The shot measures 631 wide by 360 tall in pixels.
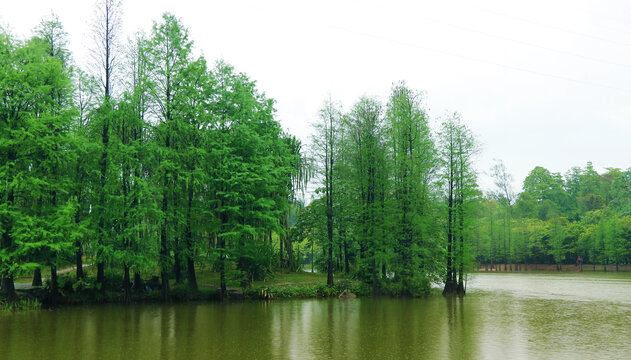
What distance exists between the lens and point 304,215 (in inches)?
1773

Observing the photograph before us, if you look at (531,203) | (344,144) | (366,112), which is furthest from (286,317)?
(531,203)

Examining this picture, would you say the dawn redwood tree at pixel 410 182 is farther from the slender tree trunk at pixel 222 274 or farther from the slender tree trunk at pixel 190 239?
the slender tree trunk at pixel 190 239

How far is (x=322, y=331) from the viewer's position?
62.3 feet

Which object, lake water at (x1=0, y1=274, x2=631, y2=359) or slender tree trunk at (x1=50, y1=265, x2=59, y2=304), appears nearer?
lake water at (x1=0, y1=274, x2=631, y2=359)

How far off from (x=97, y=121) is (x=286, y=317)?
18.3 m

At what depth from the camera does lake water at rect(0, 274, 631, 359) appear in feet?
48.3

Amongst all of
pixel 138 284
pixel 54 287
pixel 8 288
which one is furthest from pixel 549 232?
pixel 8 288

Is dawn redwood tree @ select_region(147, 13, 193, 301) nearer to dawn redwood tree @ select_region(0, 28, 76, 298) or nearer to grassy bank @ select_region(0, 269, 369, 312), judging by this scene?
grassy bank @ select_region(0, 269, 369, 312)

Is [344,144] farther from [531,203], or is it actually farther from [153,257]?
[531,203]

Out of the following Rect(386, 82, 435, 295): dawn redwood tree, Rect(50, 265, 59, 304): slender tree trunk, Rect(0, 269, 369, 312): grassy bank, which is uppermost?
Rect(386, 82, 435, 295): dawn redwood tree

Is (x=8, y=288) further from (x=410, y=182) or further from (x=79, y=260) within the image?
(x=410, y=182)

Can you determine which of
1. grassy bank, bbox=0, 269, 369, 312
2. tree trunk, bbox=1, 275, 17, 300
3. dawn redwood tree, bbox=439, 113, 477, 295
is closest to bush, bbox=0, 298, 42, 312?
grassy bank, bbox=0, 269, 369, 312

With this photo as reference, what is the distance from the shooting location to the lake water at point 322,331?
1471cm

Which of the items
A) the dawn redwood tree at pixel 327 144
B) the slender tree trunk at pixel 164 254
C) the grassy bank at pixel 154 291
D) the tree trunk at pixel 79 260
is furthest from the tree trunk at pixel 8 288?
the dawn redwood tree at pixel 327 144
